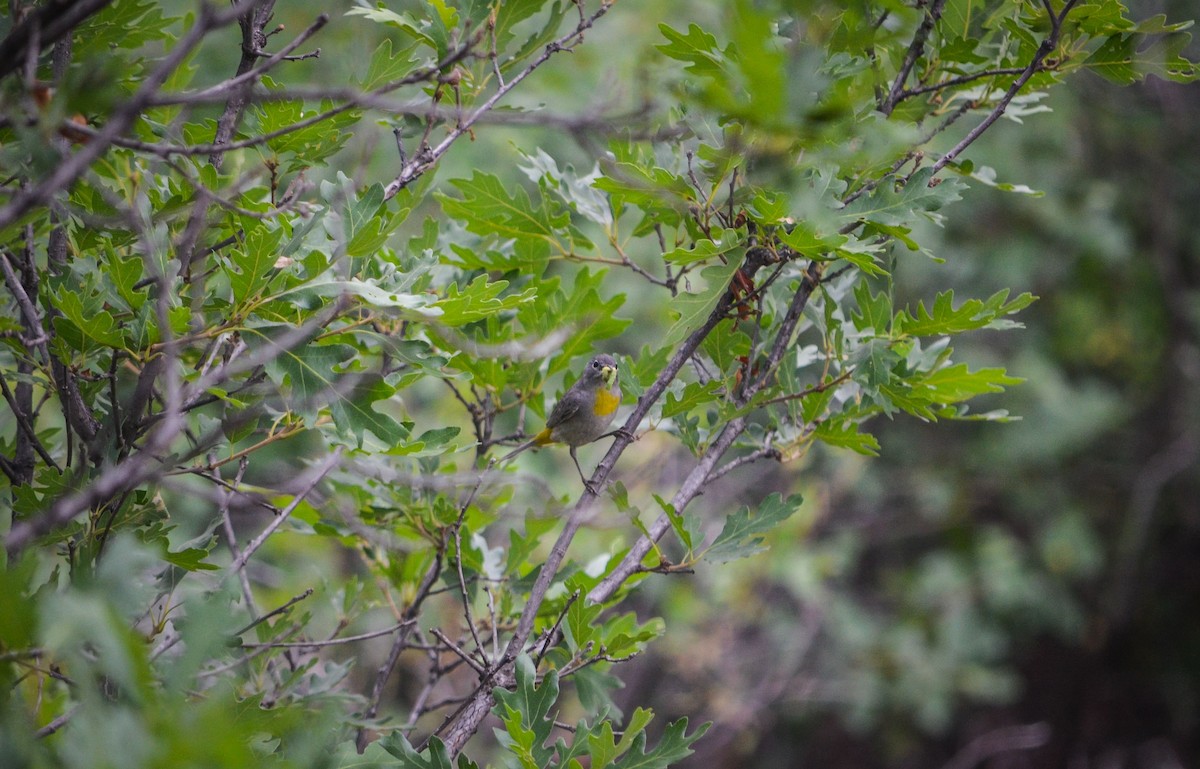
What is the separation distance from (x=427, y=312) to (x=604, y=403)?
1.67 meters

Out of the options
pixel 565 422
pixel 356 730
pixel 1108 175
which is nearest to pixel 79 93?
pixel 356 730

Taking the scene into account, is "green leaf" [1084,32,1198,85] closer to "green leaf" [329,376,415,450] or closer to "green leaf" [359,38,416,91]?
"green leaf" [359,38,416,91]

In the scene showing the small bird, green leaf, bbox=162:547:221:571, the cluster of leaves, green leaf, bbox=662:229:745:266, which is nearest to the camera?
the cluster of leaves

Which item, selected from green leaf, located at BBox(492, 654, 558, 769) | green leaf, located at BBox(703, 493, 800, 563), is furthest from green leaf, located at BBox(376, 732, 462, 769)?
green leaf, located at BBox(703, 493, 800, 563)

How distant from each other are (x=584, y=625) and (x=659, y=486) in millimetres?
3630

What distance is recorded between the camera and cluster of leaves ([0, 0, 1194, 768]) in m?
1.50

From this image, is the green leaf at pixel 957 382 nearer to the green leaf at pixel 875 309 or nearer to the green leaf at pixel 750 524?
the green leaf at pixel 875 309

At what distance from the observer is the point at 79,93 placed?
1183 millimetres

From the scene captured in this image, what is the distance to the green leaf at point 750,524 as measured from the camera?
6.68 feet

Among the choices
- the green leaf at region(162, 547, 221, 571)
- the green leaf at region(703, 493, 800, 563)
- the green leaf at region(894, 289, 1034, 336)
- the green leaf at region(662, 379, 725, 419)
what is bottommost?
the green leaf at region(703, 493, 800, 563)

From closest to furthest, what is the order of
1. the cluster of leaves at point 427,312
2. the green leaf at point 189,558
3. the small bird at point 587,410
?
1. the cluster of leaves at point 427,312
2. the green leaf at point 189,558
3. the small bird at point 587,410

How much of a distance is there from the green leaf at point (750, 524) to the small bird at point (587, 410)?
1.00 m

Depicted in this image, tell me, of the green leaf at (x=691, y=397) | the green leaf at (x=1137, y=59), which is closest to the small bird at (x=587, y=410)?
the green leaf at (x=691, y=397)

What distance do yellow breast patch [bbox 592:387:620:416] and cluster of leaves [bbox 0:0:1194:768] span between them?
814 millimetres
